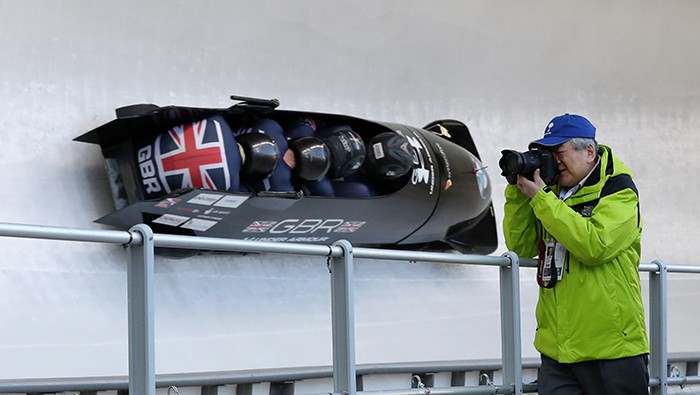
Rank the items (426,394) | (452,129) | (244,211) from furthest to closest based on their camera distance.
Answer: (452,129)
(244,211)
(426,394)

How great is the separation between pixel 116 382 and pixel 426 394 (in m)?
1.08

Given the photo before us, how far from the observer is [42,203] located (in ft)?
18.3

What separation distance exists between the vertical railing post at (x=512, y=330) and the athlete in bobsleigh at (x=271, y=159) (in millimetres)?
2046

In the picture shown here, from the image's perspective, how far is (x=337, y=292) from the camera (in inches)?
123

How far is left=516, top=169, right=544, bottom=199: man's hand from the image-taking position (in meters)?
3.51

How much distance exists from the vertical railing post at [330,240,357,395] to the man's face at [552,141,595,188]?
2.94 feet

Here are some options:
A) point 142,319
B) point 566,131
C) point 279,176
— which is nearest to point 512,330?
point 566,131

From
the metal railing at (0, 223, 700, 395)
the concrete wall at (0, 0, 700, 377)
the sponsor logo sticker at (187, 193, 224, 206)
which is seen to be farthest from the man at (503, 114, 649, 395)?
the sponsor logo sticker at (187, 193, 224, 206)

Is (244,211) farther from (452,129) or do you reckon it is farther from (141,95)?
(452,129)

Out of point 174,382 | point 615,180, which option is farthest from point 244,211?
point 615,180

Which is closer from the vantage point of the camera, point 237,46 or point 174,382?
point 174,382

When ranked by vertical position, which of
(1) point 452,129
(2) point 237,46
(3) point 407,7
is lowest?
(1) point 452,129

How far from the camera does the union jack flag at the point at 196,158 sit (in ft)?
17.5

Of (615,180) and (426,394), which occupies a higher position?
(615,180)
